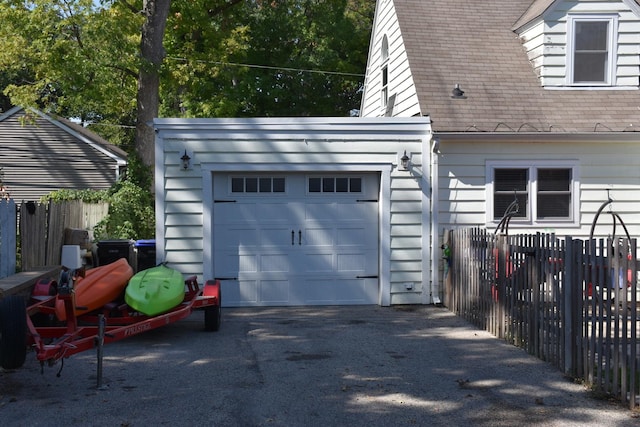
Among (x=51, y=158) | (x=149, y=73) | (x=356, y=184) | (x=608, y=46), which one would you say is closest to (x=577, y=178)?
(x=608, y=46)

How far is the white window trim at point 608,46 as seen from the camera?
13594mm

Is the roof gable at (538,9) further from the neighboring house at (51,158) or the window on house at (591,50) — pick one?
the neighboring house at (51,158)

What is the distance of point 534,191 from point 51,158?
A: 20.7 m

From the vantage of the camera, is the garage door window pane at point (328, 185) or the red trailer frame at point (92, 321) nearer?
the red trailer frame at point (92, 321)

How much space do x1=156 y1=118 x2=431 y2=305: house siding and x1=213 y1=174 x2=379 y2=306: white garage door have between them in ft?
0.85

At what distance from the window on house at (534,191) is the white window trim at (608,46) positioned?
226cm

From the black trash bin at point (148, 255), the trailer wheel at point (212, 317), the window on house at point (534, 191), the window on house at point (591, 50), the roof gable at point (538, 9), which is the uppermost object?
the roof gable at point (538, 9)

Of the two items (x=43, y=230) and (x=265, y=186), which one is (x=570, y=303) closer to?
(x=265, y=186)

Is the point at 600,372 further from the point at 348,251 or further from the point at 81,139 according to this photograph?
the point at 81,139

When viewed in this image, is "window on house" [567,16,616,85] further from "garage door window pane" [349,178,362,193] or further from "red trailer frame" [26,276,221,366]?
"red trailer frame" [26,276,221,366]

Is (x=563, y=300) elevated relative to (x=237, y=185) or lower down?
lower down

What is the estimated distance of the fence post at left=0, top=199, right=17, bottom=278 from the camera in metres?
9.52

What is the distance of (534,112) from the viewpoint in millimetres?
12766

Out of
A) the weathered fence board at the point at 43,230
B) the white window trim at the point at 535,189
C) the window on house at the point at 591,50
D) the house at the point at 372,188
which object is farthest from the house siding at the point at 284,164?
the window on house at the point at 591,50
